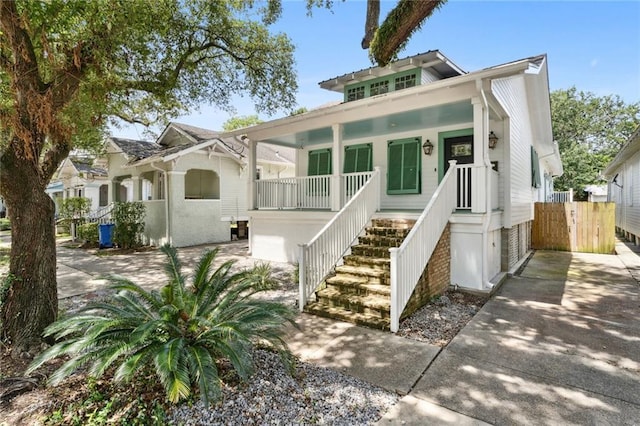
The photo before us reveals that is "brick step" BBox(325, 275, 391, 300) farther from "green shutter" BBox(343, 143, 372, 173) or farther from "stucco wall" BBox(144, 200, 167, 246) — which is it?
"stucco wall" BBox(144, 200, 167, 246)

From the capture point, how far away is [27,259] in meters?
3.85

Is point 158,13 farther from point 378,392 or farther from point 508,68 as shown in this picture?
point 378,392

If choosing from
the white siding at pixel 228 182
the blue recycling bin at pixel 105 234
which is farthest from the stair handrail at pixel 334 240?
the blue recycling bin at pixel 105 234

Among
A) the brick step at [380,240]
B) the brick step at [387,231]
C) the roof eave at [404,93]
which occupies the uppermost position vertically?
the roof eave at [404,93]

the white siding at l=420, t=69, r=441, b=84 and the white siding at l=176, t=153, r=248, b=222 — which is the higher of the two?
the white siding at l=420, t=69, r=441, b=84

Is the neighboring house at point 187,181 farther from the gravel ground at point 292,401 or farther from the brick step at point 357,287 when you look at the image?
the gravel ground at point 292,401

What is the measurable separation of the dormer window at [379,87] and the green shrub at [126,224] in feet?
32.7

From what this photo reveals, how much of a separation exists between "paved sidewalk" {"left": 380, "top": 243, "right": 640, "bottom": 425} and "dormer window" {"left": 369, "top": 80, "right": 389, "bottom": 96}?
6643 millimetres

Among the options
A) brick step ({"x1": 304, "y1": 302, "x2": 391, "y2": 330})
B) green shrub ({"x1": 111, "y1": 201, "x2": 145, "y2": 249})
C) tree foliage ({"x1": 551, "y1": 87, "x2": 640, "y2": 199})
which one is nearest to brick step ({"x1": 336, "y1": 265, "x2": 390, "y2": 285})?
brick step ({"x1": 304, "y1": 302, "x2": 391, "y2": 330})

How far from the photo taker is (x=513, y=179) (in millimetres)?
8672

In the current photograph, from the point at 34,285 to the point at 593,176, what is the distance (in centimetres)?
3512

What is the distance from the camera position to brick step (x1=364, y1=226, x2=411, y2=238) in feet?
21.8

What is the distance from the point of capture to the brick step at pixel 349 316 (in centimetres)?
479

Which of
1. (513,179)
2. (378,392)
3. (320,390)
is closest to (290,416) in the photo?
(320,390)
